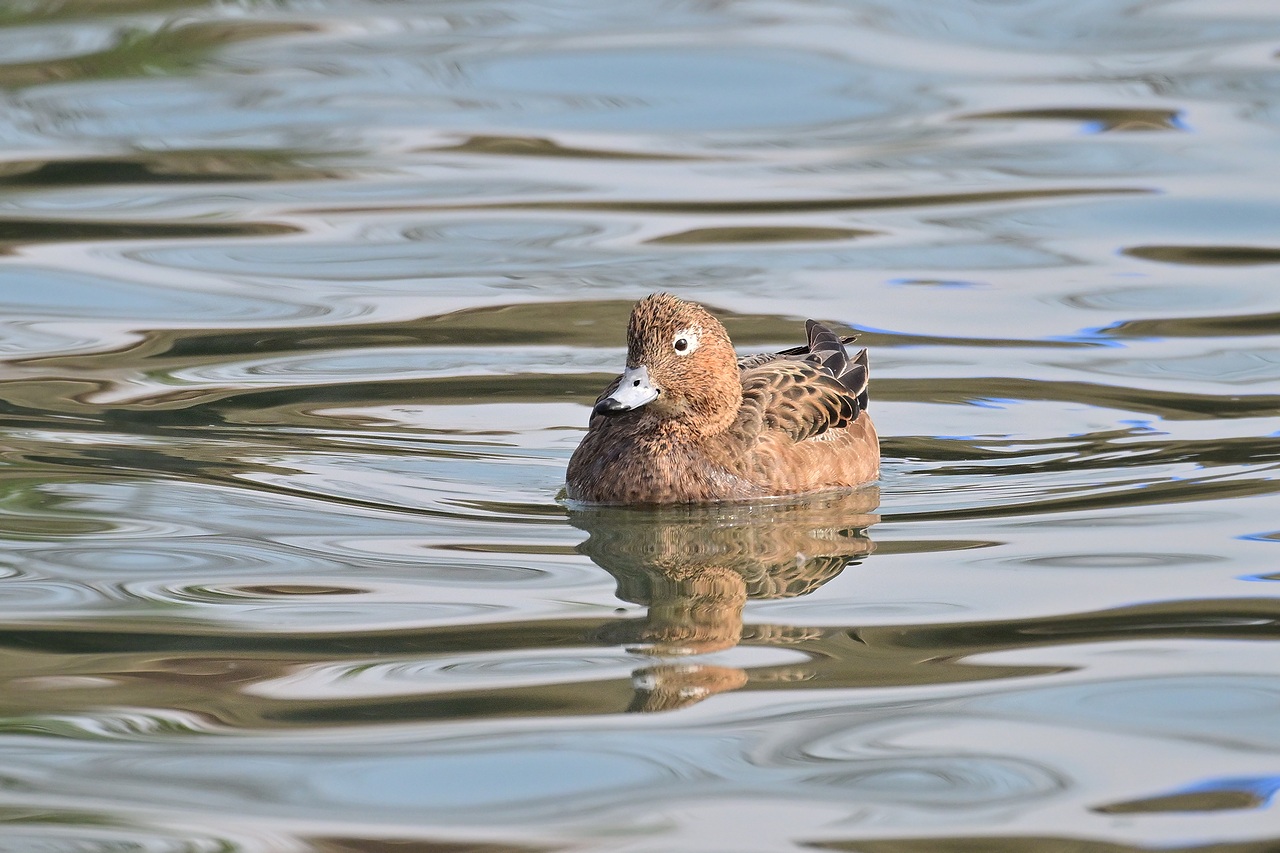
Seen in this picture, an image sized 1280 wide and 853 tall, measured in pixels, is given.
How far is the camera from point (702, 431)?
8.70 m

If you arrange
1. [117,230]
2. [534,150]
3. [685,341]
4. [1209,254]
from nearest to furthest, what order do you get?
[685,341]
[1209,254]
[117,230]
[534,150]

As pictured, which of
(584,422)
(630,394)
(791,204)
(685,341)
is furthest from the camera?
(791,204)

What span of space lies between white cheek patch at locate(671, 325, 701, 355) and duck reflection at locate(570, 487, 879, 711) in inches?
25.7

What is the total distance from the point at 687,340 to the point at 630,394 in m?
0.46

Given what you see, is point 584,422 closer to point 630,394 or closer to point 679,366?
point 679,366

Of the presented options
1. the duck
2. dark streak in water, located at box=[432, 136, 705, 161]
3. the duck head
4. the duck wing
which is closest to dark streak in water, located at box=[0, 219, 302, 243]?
dark streak in water, located at box=[432, 136, 705, 161]

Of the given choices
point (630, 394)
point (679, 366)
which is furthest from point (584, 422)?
point (630, 394)

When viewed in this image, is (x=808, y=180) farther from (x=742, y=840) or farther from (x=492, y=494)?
(x=742, y=840)

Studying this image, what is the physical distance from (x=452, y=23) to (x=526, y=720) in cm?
1407

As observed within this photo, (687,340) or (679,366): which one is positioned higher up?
(687,340)

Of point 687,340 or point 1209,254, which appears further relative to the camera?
point 1209,254

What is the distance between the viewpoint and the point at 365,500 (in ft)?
26.9

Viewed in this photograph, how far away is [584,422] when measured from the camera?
9.88m

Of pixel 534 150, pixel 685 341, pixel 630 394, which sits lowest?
pixel 630 394
